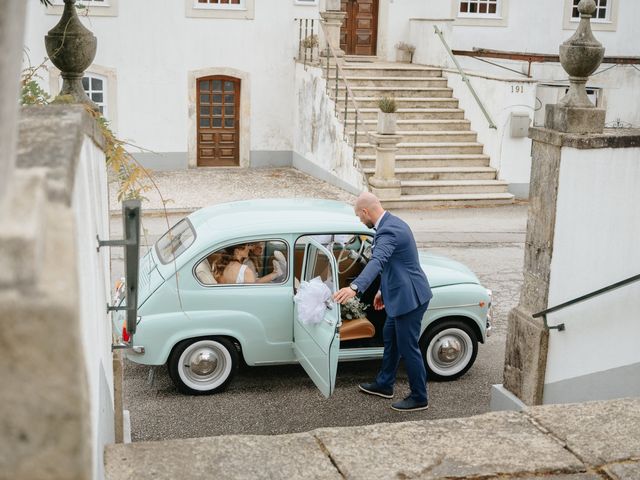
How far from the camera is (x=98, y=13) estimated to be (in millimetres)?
19328

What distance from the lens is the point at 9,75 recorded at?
4.84 feet

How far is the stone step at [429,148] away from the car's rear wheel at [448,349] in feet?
32.8

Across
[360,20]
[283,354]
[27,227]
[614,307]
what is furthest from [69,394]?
[360,20]

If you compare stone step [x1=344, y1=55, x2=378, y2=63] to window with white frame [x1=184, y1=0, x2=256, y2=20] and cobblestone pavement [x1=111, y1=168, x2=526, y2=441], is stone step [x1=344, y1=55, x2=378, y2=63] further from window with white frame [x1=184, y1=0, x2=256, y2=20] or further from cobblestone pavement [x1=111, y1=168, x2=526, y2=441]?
cobblestone pavement [x1=111, y1=168, x2=526, y2=441]

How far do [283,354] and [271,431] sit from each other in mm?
985

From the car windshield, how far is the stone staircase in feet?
28.0

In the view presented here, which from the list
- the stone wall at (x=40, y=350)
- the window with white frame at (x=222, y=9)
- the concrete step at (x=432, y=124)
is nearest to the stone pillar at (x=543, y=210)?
the stone wall at (x=40, y=350)

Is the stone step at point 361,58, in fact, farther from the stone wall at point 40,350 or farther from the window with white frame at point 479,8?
the stone wall at point 40,350

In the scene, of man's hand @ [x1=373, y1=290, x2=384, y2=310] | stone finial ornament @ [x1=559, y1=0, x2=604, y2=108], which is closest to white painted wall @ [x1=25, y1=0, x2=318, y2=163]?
man's hand @ [x1=373, y1=290, x2=384, y2=310]

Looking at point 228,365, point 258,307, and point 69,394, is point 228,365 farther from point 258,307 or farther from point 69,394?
point 69,394

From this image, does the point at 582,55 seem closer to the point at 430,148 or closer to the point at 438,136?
the point at 430,148

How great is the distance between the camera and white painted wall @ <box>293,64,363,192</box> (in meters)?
18.3

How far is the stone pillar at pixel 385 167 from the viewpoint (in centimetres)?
1680

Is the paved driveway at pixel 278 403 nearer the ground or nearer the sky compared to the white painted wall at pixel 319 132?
nearer the ground
